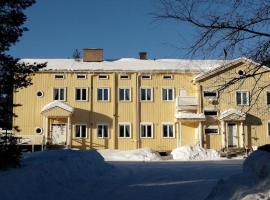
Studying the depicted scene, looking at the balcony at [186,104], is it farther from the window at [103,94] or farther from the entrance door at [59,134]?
the entrance door at [59,134]

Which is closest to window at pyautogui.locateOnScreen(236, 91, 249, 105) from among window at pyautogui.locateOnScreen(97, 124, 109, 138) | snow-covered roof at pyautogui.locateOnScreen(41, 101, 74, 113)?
window at pyautogui.locateOnScreen(97, 124, 109, 138)

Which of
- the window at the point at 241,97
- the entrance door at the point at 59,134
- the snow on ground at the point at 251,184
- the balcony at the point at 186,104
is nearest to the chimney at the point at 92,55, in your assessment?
the entrance door at the point at 59,134

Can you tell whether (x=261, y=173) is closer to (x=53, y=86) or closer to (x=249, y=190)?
(x=249, y=190)

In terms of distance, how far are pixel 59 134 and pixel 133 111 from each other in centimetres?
621

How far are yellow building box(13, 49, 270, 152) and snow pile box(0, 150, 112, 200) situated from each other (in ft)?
63.0

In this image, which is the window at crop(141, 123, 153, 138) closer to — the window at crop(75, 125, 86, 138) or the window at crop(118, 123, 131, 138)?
the window at crop(118, 123, 131, 138)

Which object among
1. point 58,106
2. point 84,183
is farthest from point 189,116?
point 84,183

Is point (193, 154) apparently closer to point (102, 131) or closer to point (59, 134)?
point (102, 131)

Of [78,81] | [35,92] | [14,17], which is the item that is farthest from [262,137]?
[14,17]

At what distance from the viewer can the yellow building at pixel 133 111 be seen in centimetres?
3688

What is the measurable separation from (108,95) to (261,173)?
96.8 feet

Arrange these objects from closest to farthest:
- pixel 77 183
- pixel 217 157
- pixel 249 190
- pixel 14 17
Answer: pixel 249 190, pixel 14 17, pixel 77 183, pixel 217 157

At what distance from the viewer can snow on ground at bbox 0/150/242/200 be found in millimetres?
11211

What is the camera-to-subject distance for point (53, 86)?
37.9m
